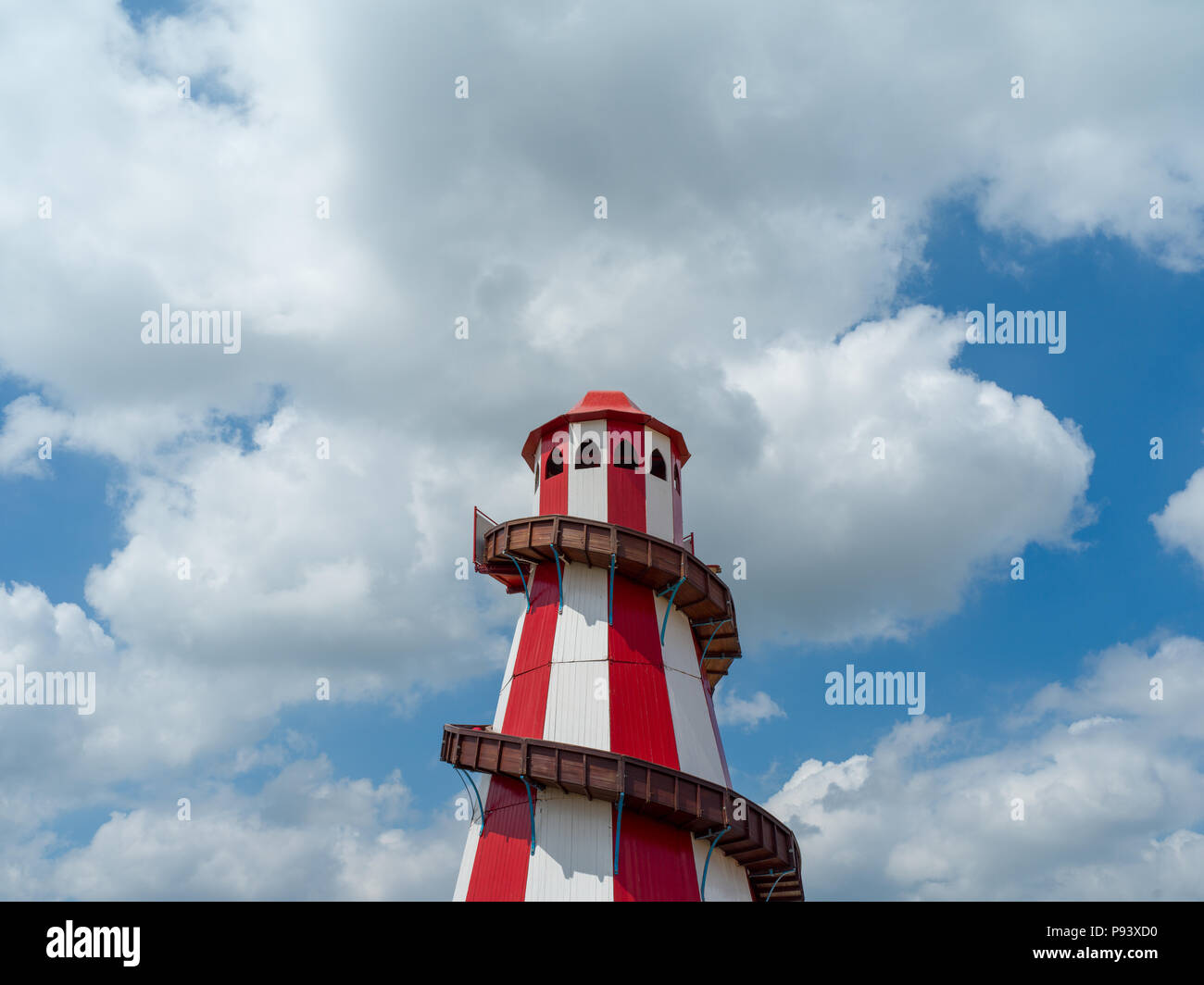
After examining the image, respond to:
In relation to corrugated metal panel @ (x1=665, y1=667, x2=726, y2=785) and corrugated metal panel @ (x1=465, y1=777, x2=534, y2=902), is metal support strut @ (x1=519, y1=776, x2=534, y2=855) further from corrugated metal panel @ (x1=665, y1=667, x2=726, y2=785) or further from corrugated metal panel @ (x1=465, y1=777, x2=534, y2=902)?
corrugated metal panel @ (x1=665, y1=667, x2=726, y2=785)

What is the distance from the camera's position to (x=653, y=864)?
117 feet

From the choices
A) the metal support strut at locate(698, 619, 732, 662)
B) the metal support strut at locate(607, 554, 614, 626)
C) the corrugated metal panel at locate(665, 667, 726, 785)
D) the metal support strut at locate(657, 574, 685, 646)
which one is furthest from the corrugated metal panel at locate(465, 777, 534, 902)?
the metal support strut at locate(698, 619, 732, 662)

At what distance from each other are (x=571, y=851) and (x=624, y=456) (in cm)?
1657

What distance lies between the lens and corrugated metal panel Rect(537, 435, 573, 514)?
43.6 meters

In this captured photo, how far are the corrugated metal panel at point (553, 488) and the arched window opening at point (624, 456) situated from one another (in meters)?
2.03

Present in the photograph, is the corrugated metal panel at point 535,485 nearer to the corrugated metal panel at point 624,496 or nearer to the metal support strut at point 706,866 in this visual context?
the corrugated metal panel at point 624,496

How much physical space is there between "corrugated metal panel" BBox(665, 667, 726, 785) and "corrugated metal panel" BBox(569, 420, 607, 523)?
286 inches

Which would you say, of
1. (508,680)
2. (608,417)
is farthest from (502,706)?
(608,417)

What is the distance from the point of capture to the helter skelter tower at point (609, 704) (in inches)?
1398

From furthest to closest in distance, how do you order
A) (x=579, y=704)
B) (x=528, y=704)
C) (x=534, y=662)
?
(x=534, y=662) → (x=528, y=704) → (x=579, y=704)

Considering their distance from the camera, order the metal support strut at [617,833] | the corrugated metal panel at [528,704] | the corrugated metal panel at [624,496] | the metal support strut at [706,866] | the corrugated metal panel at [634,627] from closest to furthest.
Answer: the metal support strut at [617,833] < the metal support strut at [706,866] < the corrugated metal panel at [528,704] < the corrugated metal panel at [634,627] < the corrugated metal panel at [624,496]

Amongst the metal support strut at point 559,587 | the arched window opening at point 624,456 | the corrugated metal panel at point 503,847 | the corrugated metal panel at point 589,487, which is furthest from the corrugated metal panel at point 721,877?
the arched window opening at point 624,456

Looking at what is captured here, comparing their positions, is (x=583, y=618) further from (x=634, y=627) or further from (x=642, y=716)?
(x=642, y=716)
